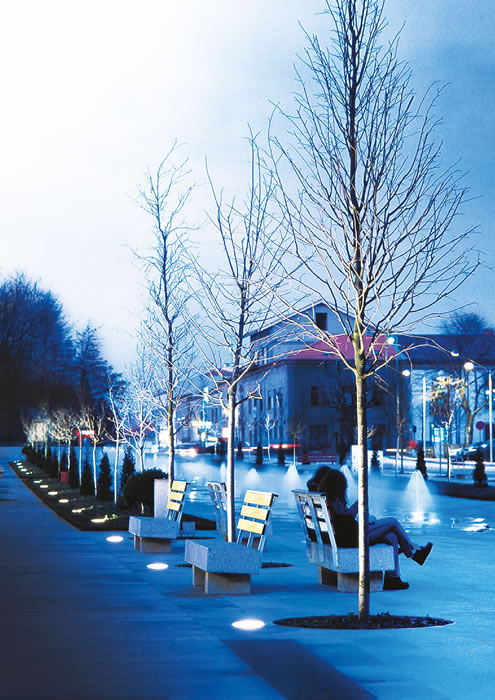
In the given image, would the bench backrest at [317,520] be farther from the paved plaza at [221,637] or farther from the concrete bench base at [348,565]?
the paved plaza at [221,637]

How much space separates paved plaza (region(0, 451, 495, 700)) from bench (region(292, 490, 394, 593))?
0.84 ft

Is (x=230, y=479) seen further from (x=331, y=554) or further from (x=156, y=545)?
(x=331, y=554)

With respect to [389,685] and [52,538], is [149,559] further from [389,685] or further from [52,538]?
[389,685]

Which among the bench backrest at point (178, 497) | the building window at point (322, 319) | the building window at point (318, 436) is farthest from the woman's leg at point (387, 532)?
the building window at point (322, 319)

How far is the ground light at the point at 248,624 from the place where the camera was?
9257 mm

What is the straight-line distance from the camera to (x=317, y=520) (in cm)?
1190

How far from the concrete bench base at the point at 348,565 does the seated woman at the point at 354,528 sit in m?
0.15

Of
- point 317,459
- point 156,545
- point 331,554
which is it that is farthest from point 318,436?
point 331,554

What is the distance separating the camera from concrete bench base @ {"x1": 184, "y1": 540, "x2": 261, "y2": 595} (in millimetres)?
11344

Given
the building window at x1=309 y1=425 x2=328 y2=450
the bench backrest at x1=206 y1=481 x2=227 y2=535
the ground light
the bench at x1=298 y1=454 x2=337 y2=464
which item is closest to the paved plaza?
the ground light

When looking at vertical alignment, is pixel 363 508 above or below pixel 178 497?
above

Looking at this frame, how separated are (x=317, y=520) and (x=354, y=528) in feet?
1.75

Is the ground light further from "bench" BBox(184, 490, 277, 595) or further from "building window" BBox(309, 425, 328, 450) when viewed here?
"building window" BBox(309, 425, 328, 450)

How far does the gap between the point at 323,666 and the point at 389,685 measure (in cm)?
71
